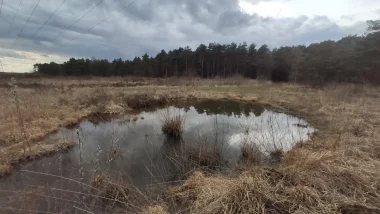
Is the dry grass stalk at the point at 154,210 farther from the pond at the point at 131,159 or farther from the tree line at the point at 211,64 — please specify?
the tree line at the point at 211,64

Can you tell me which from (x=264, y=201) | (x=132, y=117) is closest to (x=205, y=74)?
(x=132, y=117)

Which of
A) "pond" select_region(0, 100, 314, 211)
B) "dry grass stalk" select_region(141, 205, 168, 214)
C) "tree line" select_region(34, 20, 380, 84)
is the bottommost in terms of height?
"pond" select_region(0, 100, 314, 211)

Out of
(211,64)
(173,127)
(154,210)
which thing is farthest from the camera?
(211,64)

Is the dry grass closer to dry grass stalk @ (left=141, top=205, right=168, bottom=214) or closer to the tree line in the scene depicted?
dry grass stalk @ (left=141, top=205, right=168, bottom=214)

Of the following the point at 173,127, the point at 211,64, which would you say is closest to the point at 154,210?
the point at 173,127

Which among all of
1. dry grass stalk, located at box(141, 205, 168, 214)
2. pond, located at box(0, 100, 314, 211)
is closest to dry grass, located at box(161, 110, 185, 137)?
pond, located at box(0, 100, 314, 211)

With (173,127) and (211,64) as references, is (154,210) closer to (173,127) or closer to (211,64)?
(173,127)

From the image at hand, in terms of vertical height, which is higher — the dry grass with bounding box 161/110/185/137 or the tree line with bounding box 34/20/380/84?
the tree line with bounding box 34/20/380/84

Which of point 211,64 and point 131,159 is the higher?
point 211,64

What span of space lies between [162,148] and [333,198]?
17.0ft

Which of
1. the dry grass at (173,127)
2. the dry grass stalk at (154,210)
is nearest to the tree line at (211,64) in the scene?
the dry grass at (173,127)

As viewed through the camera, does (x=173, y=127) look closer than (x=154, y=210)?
No

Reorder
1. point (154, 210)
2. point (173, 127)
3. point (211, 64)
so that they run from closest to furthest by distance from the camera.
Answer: point (154, 210)
point (173, 127)
point (211, 64)

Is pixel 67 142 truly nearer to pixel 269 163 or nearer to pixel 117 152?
pixel 117 152
